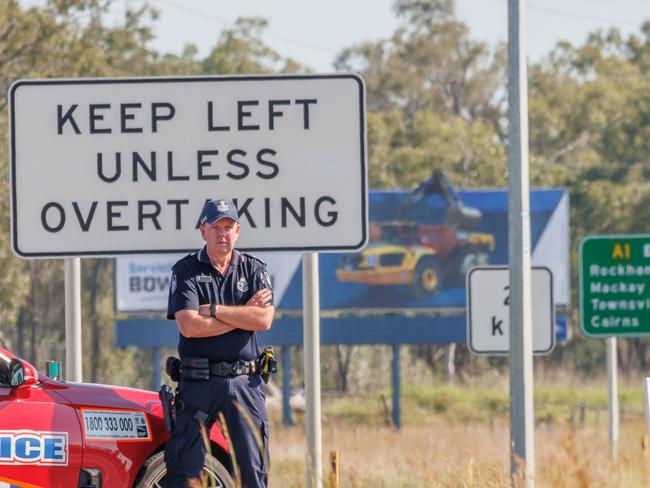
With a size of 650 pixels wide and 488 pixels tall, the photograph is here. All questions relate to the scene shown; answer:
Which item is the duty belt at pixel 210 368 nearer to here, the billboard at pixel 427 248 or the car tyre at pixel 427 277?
the billboard at pixel 427 248

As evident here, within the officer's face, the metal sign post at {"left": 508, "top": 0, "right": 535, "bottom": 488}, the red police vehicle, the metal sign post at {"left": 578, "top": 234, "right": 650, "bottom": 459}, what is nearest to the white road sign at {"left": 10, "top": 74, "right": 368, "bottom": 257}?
the officer's face

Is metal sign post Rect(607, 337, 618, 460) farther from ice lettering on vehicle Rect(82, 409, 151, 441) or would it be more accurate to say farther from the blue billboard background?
the blue billboard background

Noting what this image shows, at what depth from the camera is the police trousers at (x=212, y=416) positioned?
8.49 m

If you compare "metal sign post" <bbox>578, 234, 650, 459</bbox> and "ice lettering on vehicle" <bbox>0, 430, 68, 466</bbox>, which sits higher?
"metal sign post" <bbox>578, 234, 650, 459</bbox>

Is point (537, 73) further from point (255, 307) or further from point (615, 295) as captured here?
point (255, 307)

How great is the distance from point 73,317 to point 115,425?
119 cm

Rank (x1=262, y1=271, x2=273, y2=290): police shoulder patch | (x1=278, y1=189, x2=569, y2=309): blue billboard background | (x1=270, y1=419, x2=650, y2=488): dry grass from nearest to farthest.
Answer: (x1=270, y1=419, x2=650, y2=488): dry grass → (x1=262, y1=271, x2=273, y2=290): police shoulder patch → (x1=278, y1=189, x2=569, y2=309): blue billboard background

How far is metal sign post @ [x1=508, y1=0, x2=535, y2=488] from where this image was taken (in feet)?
37.6

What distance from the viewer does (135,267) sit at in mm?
37688

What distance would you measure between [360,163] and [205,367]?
1.89 metres

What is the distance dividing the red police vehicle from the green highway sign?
723cm

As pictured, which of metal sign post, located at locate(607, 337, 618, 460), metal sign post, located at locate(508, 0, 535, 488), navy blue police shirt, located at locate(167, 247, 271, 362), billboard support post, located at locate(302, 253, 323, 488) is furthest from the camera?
metal sign post, located at locate(607, 337, 618, 460)

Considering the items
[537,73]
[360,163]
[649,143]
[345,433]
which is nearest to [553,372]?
[649,143]

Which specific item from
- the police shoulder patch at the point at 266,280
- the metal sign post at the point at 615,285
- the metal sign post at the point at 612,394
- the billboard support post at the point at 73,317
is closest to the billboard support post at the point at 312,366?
the police shoulder patch at the point at 266,280
